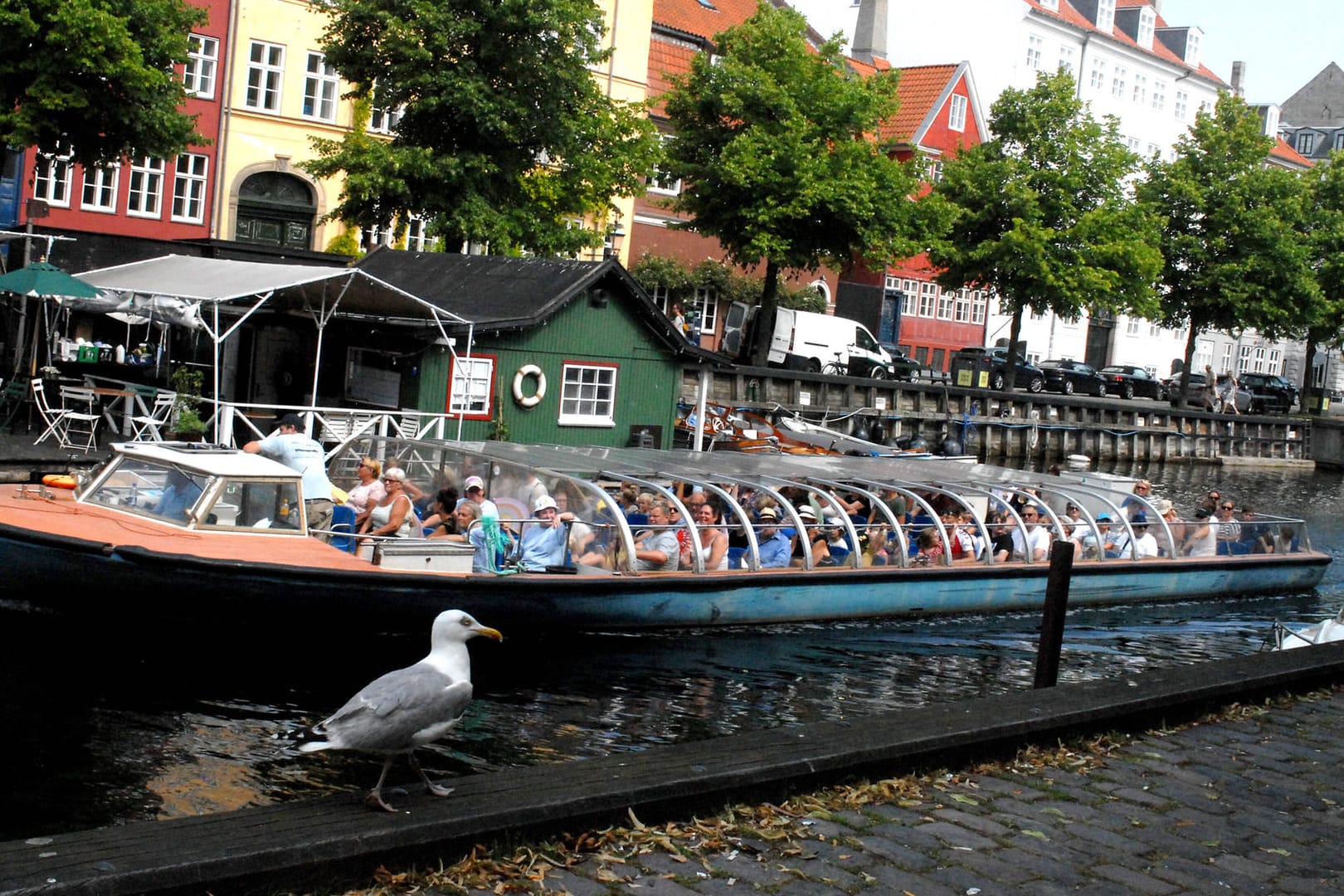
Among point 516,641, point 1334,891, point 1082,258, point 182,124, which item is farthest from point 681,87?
point 1334,891

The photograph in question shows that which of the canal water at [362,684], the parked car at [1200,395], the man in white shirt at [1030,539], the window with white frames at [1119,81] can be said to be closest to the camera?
the canal water at [362,684]

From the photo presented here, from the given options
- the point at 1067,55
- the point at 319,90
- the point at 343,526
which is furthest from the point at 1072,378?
the point at 343,526

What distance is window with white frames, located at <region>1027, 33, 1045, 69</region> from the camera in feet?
210

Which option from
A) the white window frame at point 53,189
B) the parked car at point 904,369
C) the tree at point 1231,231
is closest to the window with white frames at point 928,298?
the tree at point 1231,231

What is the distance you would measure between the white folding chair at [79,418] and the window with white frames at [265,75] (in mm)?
15470

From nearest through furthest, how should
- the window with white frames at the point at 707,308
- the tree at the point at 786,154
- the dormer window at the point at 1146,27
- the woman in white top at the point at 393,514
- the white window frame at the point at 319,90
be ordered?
the woman in white top at the point at 393,514, the tree at the point at 786,154, the white window frame at the point at 319,90, the window with white frames at the point at 707,308, the dormer window at the point at 1146,27

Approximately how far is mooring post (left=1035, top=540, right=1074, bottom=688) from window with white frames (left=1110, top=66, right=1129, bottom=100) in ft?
203

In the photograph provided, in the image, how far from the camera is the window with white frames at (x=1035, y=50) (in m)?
64.0

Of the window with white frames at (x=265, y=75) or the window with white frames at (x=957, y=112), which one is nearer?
the window with white frames at (x=265, y=75)

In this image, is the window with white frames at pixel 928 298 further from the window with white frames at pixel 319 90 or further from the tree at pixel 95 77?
the tree at pixel 95 77

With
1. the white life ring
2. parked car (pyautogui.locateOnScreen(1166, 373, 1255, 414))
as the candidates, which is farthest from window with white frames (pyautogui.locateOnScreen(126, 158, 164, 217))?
parked car (pyautogui.locateOnScreen(1166, 373, 1255, 414))

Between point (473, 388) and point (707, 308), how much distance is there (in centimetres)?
2615

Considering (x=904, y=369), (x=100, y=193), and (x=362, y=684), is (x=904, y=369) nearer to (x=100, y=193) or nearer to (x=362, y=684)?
(x=100, y=193)

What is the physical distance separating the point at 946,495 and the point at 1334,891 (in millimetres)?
13078
